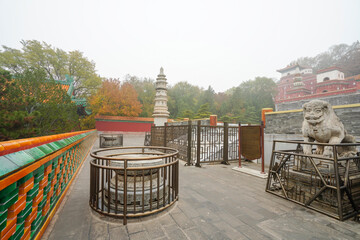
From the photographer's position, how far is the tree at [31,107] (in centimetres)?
548

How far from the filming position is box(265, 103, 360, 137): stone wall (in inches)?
180

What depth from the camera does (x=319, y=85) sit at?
2986 centimetres

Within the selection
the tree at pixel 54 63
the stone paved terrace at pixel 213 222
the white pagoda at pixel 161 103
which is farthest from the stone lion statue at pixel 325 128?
the tree at pixel 54 63

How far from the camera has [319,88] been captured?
30078 millimetres

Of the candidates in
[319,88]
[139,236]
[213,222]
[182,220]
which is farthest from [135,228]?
[319,88]

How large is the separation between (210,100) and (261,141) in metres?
36.4

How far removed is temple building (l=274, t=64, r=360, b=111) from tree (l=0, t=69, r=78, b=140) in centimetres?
2567

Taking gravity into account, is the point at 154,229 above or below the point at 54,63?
below

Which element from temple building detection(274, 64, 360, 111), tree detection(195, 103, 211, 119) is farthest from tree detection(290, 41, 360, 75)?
tree detection(195, 103, 211, 119)

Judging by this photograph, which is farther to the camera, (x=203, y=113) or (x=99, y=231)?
(x=203, y=113)

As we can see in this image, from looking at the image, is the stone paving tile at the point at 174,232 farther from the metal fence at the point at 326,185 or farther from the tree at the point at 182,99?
the tree at the point at 182,99

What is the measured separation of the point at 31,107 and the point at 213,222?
29.5 feet

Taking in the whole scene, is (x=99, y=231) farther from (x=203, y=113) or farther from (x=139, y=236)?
(x=203, y=113)

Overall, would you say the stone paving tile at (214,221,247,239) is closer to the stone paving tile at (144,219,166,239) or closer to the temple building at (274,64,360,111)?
the stone paving tile at (144,219,166,239)
